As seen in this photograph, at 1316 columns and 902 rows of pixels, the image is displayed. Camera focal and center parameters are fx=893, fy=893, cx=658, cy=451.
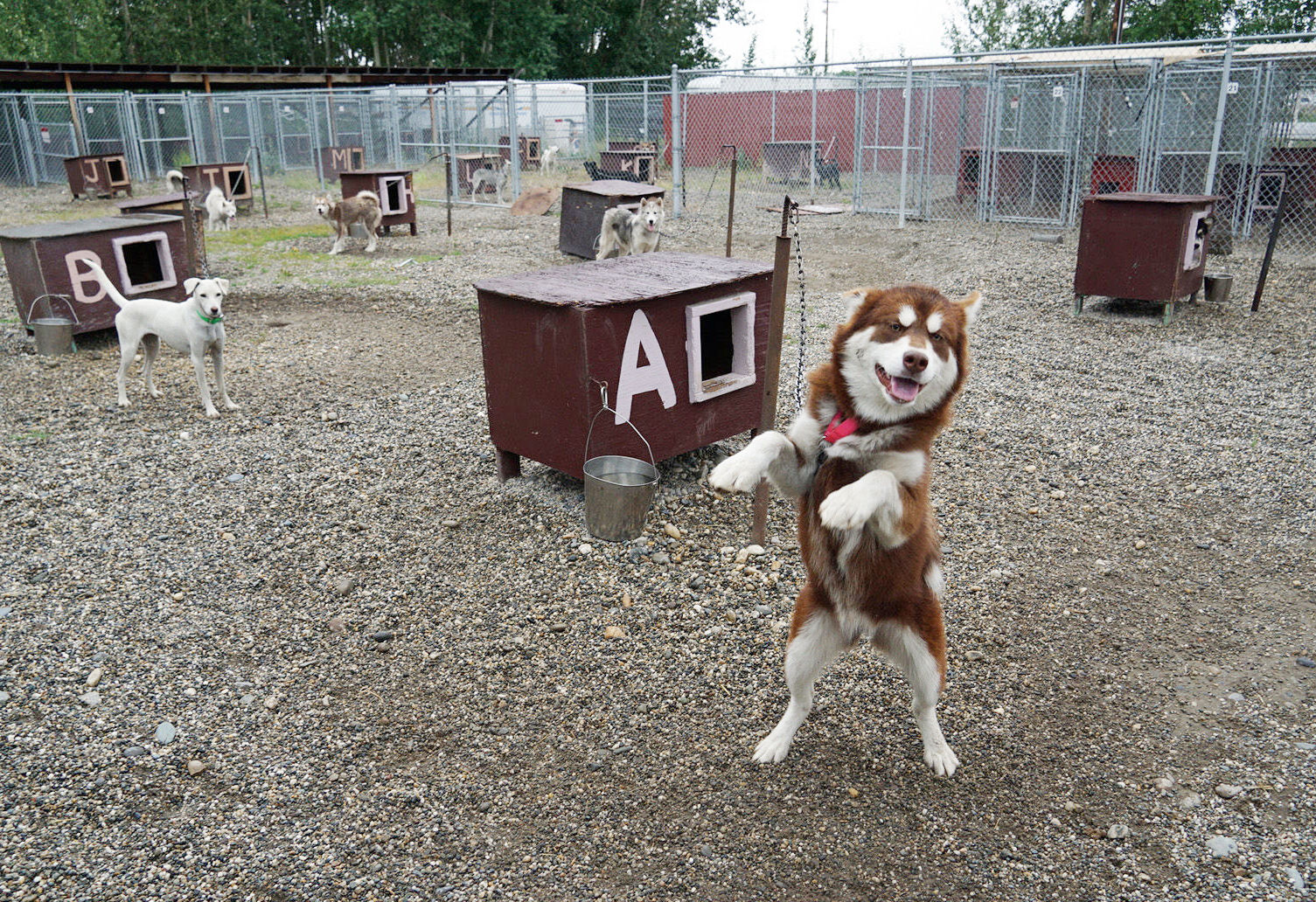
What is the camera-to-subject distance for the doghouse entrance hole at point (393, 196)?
14.2 metres

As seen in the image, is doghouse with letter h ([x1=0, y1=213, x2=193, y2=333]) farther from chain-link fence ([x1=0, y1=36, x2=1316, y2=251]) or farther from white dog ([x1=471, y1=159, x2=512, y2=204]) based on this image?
white dog ([x1=471, y1=159, x2=512, y2=204])

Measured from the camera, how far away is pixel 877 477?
2.42m

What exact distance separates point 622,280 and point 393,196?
35.9ft

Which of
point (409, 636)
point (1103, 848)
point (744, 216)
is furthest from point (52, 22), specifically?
point (1103, 848)

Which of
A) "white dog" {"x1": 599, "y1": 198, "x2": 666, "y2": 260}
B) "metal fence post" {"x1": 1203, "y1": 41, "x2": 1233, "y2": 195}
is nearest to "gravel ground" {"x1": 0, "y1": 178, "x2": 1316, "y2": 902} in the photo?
"white dog" {"x1": 599, "y1": 198, "x2": 666, "y2": 260}

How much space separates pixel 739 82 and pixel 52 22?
2863cm

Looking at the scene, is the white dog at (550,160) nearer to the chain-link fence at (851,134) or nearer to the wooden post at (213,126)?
the chain-link fence at (851,134)

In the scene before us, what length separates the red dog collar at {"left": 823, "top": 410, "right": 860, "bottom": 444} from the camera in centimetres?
269

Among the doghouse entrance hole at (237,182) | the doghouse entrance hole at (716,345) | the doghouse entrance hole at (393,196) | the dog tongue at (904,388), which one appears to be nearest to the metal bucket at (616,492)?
the doghouse entrance hole at (716,345)

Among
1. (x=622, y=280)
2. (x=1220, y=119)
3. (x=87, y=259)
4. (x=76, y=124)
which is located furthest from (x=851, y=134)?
(x=622, y=280)

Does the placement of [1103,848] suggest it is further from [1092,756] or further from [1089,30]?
[1089,30]

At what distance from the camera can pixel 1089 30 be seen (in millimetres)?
28250

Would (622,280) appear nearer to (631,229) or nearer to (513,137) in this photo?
(631,229)

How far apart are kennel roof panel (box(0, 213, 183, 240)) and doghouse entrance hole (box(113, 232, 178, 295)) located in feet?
0.40
